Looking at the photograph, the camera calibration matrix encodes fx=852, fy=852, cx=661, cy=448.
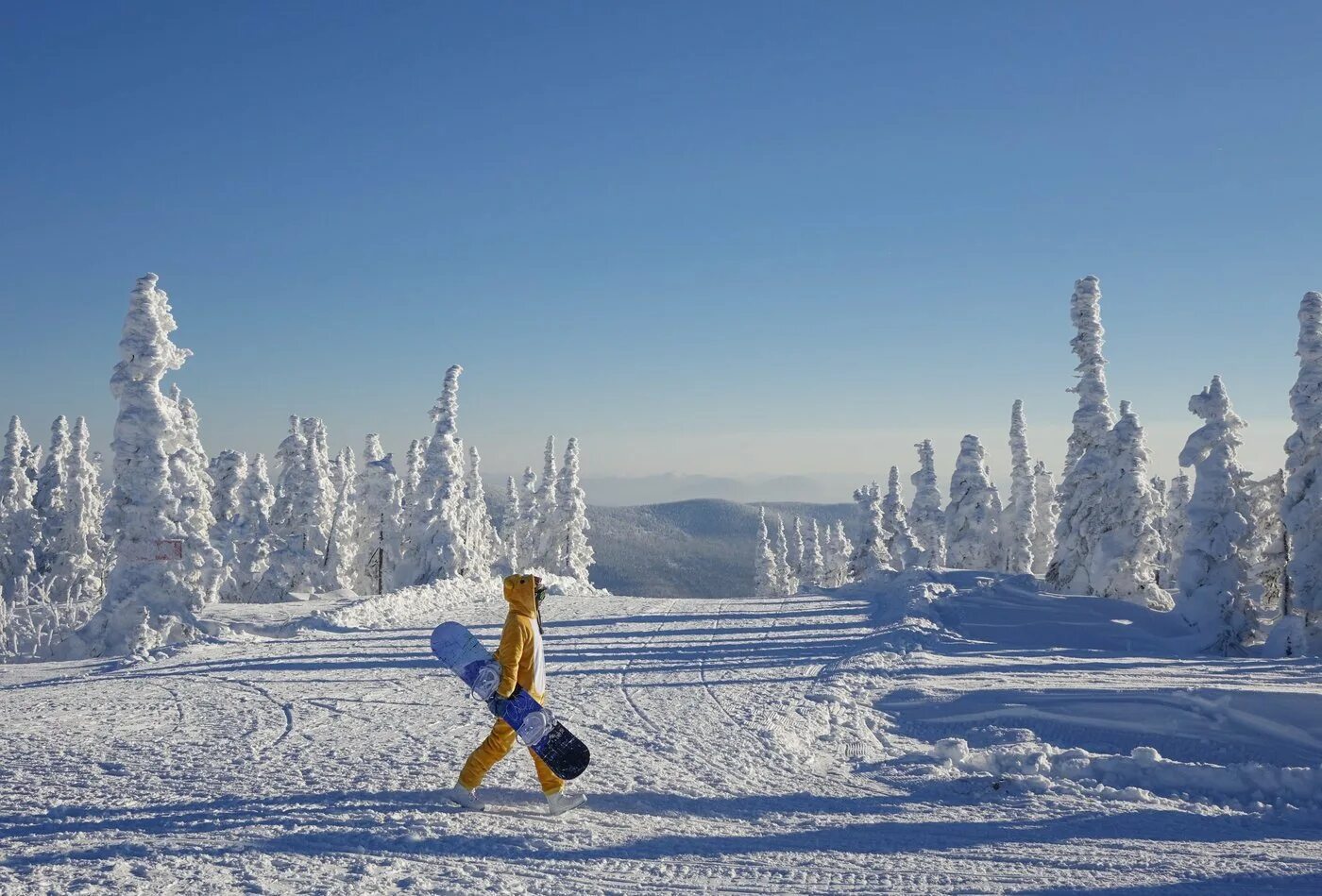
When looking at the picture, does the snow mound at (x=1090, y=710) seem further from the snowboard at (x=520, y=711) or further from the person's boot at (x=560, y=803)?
the snowboard at (x=520, y=711)

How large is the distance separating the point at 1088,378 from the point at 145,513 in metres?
37.3

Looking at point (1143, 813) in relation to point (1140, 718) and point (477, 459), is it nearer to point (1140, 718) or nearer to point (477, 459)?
point (1140, 718)

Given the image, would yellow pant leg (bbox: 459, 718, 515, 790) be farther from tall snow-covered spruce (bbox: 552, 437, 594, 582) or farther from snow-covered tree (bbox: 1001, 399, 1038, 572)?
snow-covered tree (bbox: 1001, 399, 1038, 572)

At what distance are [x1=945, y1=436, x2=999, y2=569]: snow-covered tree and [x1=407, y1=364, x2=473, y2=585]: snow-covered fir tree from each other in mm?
30752

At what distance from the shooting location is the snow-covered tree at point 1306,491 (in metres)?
24.9

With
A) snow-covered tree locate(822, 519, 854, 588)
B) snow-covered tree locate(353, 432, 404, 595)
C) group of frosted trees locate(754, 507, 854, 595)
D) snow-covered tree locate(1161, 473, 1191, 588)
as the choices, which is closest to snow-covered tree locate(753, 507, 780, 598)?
group of frosted trees locate(754, 507, 854, 595)

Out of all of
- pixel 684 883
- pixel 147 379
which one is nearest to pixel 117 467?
pixel 147 379

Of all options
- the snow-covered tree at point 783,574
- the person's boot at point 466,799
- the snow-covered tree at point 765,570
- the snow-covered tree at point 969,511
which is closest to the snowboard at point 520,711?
the person's boot at point 466,799

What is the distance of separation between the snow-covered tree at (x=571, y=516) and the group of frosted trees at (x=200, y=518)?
97mm

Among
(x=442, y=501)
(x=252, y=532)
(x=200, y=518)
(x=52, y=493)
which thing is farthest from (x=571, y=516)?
→ (x=200, y=518)

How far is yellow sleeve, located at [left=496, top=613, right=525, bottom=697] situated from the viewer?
746 centimetres

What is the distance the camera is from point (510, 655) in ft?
24.7

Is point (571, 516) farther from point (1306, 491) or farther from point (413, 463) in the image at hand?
point (1306, 491)

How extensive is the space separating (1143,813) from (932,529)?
163ft
